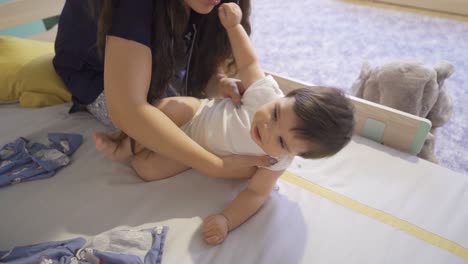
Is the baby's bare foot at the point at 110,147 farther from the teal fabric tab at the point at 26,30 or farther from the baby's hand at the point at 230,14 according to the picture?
the teal fabric tab at the point at 26,30

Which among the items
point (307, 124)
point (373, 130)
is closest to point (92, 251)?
point (307, 124)

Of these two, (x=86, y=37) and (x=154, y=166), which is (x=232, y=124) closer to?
(x=154, y=166)

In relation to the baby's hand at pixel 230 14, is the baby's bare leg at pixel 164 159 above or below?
below

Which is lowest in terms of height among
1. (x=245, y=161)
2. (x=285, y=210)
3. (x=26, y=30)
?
(x=285, y=210)

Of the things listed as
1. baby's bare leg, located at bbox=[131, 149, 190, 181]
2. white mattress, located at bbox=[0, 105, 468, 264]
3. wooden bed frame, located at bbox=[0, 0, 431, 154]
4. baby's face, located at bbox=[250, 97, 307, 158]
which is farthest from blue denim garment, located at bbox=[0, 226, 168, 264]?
wooden bed frame, located at bbox=[0, 0, 431, 154]

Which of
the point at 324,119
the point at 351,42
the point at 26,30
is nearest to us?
the point at 324,119

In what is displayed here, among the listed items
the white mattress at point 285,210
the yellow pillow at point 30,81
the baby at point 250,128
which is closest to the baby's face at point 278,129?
the baby at point 250,128

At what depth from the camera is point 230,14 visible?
83 cm

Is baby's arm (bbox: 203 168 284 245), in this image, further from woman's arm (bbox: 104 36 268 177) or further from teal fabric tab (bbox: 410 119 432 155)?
teal fabric tab (bbox: 410 119 432 155)

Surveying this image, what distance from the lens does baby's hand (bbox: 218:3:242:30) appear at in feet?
2.73

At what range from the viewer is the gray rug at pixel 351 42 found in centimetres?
153

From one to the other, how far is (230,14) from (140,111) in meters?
0.34

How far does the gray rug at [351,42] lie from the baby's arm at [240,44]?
72 centimetres

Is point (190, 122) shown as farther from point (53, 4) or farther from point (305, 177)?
point (53, 4)
